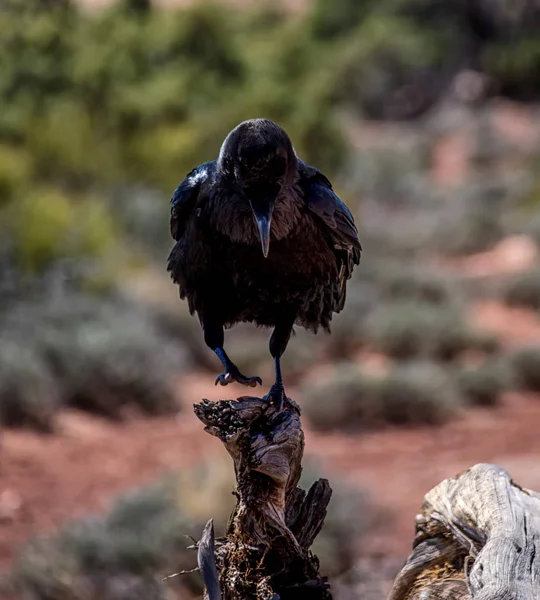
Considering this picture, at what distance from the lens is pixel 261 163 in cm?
383

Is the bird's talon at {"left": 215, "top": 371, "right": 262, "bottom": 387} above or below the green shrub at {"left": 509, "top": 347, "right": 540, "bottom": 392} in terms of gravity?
below

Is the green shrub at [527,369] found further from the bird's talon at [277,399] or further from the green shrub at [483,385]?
the bird's talon at [277,399]

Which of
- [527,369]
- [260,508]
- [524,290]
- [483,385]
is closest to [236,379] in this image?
[260,508]

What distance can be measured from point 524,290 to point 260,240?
12613 mm

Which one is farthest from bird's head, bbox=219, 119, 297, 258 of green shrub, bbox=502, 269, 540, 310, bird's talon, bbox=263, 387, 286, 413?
green shrub, bbox=502, 269, 540, 310

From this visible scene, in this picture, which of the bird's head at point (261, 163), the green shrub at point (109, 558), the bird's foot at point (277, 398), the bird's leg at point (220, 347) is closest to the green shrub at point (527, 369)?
the green shrub at point (109, 558)

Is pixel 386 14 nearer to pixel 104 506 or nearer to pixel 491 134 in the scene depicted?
pixel 491 134

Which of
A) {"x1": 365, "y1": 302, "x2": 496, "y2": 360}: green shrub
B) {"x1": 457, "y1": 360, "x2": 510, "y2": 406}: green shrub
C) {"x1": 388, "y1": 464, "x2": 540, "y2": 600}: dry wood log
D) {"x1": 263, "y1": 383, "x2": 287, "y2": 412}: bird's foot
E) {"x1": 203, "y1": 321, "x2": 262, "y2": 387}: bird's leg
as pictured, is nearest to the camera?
{"x1": 388, "y1": 464, "x2": 540, "y2": 600}: dry wood log

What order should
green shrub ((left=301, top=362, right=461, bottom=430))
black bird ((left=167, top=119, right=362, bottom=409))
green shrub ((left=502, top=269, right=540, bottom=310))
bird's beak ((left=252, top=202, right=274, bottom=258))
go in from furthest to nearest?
green shrub ((left=502, top=269, right=540, bottom=310)), green shrub ((left=301, top=362, right=461, bottom=430)), black bird ((left=167, top=119, right=362, bottom=409)), bird's beak ((left=252, top=202, right=274, bottom=258))

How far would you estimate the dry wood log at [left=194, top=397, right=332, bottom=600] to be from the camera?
3.90 meters

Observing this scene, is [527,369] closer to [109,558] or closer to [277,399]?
[109,558]

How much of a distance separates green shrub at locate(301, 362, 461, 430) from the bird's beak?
7.30 meters

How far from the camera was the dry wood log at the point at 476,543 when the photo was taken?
3.59 meters

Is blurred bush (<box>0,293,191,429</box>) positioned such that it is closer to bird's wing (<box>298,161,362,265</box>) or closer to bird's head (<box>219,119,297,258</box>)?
bird's wing (<box>298,161,362,265</box>)
